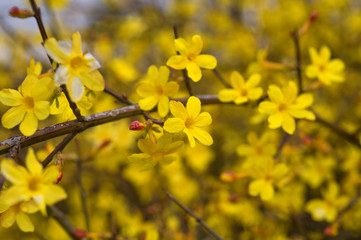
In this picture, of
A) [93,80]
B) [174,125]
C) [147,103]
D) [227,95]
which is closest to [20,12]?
[93,80]

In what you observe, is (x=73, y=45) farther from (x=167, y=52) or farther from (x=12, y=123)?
(x=167, y=52)

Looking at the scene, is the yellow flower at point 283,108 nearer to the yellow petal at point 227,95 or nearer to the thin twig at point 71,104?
the yellow petal at point 227,95

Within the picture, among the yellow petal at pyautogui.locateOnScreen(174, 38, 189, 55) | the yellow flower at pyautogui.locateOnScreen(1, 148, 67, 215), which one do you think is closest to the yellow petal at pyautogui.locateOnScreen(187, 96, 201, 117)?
the yellow petal at pyautogui.locateOnScreen(174, 38, 189, 55)

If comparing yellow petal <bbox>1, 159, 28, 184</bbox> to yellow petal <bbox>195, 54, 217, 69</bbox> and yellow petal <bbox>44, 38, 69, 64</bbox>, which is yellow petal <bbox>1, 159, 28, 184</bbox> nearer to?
yellow petal <bbox>44, 38, 69, 64</bbox>

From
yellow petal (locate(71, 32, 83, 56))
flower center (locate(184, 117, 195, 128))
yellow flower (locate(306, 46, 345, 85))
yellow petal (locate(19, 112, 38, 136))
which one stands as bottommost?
yellow flower (locate(306, 46, 345, 85))

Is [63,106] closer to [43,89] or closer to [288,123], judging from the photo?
[43,89]

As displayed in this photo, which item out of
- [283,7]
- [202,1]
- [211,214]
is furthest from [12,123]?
[202,1]
